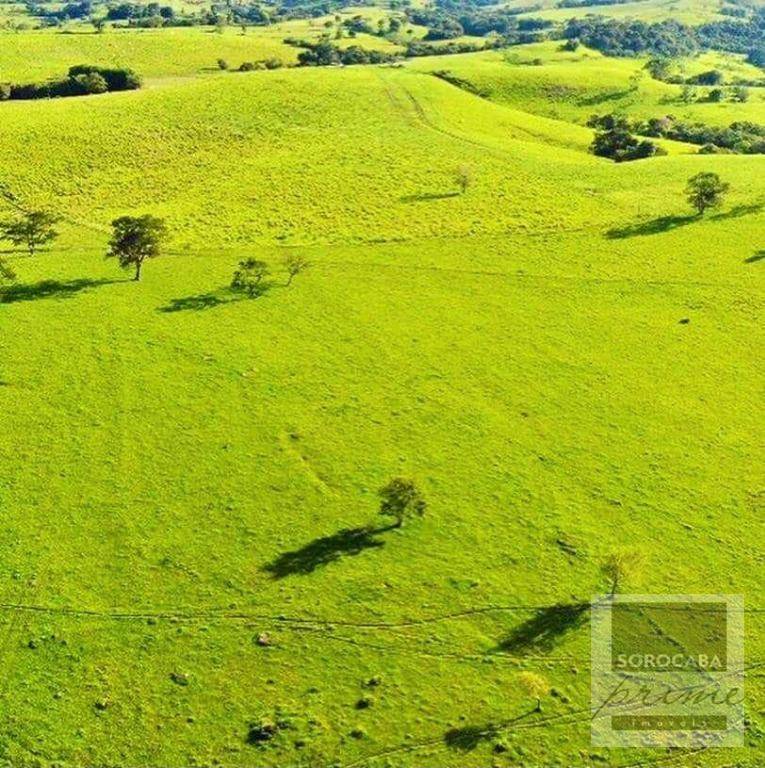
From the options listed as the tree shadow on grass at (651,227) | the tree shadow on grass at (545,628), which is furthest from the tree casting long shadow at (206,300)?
the tree shadow on grass at (545,628)

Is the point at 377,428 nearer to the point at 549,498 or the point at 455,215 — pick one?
the point at 549,498

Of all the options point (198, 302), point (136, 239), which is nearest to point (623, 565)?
point (198, 302)

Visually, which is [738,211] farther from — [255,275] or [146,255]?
[146,255]

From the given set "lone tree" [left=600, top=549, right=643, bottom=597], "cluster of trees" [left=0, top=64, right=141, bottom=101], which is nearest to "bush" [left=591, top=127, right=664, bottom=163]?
"cluster of trees" [left=0, top=64, right=141, bottom=101]

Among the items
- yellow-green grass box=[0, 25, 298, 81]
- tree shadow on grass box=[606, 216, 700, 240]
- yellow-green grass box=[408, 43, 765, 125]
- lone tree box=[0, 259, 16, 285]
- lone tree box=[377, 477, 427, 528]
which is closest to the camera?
lone tree box=[377, 477, 427, 528]

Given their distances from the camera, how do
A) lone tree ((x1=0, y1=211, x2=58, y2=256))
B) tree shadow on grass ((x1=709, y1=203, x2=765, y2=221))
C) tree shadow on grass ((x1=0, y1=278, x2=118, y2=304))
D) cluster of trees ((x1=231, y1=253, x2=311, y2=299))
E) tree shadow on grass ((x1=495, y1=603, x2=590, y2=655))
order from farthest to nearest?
tree shadow on grass ((x1=709, y1=203, x2=765, y2=221)), lone tree ((x1=0, y1=211, x2=58, y2=256)), cluster of trees ((x1=231, y1=253, x2=311, y2=299)), tree shadow on grass ((x1=0, y1=278, x2=118, y2=304)), tree shadow on grass ((x1=495, y1=603, x2=590, y2=655))

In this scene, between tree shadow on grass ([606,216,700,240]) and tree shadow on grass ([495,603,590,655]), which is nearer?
tree shadow on grass ([495,603,590,655])

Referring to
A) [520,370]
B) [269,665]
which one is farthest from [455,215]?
[269,665]

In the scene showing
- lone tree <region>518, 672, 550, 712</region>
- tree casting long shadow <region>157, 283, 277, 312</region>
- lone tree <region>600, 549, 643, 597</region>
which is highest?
lone tree <region>600, 549, 643, 597</region>

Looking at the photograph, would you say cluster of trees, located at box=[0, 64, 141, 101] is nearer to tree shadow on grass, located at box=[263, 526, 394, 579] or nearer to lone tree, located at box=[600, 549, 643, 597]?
tree shadow on grass, located at box=[263, 526, 394, 579]
